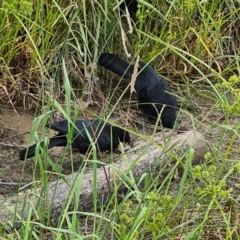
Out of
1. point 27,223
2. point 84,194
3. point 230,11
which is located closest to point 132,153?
point 84,194

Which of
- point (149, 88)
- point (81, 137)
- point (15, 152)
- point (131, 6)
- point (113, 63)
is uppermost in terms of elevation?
point (131, 6)

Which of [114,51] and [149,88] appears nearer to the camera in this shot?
[149,88]

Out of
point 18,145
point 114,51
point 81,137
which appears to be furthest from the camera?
point 114,51

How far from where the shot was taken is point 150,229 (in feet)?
10.8

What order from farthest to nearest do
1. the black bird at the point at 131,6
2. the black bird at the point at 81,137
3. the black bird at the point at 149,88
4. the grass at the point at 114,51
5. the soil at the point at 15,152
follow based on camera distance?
the black bird at the point at 131,6
the black bird at the point at 149,88
the black bird at the point at 81,137
the soil at the point at 15,152
the grass at the point at 114,51

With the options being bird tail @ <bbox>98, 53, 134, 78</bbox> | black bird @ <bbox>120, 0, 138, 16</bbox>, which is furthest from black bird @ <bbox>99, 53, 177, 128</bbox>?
black bird @ <bbox>120, 0, 138, 16</bbox>

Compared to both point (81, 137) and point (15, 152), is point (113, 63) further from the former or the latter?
point (15, 152)

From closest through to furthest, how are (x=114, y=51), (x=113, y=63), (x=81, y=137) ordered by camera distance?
1. (x=81, y=137)
2. (x=113, y=63)
3. (x=114, y=51)

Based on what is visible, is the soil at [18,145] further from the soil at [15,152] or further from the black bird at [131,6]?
the black bird at [131,6]

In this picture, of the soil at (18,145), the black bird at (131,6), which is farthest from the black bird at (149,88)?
A: the black bird at (131,6)

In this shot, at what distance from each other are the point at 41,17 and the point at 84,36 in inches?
14.7

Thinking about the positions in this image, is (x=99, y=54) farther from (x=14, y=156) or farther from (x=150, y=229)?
(x=150, y=229)

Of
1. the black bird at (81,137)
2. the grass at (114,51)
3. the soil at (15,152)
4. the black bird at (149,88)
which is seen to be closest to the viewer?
the grass at (114,51)

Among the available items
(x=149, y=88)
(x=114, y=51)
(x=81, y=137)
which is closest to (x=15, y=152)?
(x=81, y=137)
